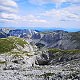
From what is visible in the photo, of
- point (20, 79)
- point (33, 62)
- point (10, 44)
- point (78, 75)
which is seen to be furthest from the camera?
point (10, 44)

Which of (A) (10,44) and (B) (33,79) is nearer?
(B) (33,79)

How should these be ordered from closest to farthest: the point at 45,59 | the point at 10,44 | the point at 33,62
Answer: the point at 33,62 < the point at 45,59 < the point at 10,44

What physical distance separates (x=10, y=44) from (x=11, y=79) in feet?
282

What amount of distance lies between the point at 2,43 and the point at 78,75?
96.2m

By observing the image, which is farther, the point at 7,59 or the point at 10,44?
the point at 10,44

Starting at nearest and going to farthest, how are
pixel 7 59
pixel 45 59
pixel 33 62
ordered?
1. pixel 7 59
2. pixel 33 62
3. pixel 45 59

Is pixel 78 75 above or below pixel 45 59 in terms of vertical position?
above

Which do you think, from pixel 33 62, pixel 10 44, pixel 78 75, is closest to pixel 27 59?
pixel 33 62

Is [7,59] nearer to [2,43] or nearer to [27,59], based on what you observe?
[27,59]

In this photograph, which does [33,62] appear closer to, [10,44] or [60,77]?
[10,44]

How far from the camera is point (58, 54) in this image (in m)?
105

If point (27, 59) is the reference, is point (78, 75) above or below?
above

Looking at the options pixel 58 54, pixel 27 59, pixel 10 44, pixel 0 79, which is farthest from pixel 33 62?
pixel 0 79

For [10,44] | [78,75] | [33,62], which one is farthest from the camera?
[10,44]
